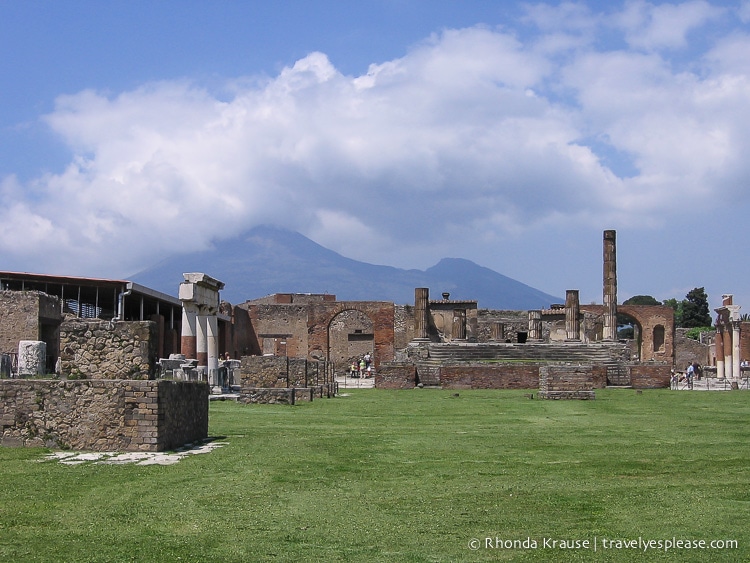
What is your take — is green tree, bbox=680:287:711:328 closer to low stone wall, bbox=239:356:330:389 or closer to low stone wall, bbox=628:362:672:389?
low stone wall, bbox=628:362:672:389

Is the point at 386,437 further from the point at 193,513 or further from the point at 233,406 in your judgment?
the point at 233,406

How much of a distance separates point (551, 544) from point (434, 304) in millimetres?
50146

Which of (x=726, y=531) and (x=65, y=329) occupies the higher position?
(x=65, y=329)

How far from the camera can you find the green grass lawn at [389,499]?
5.55 metres

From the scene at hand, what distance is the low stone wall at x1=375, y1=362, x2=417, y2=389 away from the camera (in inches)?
1299

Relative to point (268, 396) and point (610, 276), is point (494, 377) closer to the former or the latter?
point (268, 396)

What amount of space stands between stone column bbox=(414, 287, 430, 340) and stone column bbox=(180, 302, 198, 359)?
17.9 meters

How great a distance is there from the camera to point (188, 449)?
34.9 ft

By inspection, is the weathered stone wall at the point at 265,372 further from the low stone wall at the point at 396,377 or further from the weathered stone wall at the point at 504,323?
the weathered stone wall at the point at 504,323

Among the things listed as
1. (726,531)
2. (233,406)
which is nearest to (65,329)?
(726,531)

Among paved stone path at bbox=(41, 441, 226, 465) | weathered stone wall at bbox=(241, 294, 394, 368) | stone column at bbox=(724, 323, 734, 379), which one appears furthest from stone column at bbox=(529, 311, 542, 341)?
paved stone path at bbox=(41, 441, 226, 465)

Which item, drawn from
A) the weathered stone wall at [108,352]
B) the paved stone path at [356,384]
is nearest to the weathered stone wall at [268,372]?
the paved stone path at [356,384]

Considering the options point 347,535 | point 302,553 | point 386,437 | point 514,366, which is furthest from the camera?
point 514,366

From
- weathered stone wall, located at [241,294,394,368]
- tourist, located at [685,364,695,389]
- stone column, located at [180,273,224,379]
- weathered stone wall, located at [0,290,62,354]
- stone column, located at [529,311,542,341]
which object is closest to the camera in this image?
weathered stone wall, located at [0,290,62,354]
